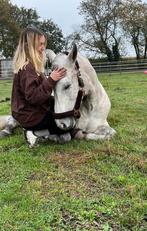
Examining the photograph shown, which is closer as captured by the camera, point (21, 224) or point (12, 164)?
point (21, 224)

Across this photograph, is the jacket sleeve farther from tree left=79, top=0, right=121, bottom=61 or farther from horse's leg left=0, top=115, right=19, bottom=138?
tree left=79, top=0, right=121, bottom=61

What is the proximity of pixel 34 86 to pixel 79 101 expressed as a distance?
1.75ft

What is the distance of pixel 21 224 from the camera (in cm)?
335

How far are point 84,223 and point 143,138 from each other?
8.86 feet

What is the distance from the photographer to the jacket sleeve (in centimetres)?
496

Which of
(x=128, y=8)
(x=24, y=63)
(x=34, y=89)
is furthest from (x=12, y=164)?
(x=128, y=8)

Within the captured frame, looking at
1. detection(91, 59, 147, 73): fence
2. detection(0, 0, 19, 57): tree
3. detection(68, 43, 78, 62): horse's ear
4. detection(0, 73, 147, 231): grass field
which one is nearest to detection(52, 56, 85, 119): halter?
detection(68, 43, 78, 62): horse's ear

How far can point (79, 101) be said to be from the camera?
5.10m

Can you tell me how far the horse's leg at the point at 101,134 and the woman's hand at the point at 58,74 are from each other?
100 cm

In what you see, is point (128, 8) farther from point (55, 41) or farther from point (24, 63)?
point (24, 63)

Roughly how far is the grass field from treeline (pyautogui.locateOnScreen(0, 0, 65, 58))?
35952mm

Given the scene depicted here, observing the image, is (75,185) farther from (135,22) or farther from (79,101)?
(135,22)

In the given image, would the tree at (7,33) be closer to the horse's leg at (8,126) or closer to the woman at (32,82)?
the horse's leg at (8,126)

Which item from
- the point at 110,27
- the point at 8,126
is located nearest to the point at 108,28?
the point at 110,27
